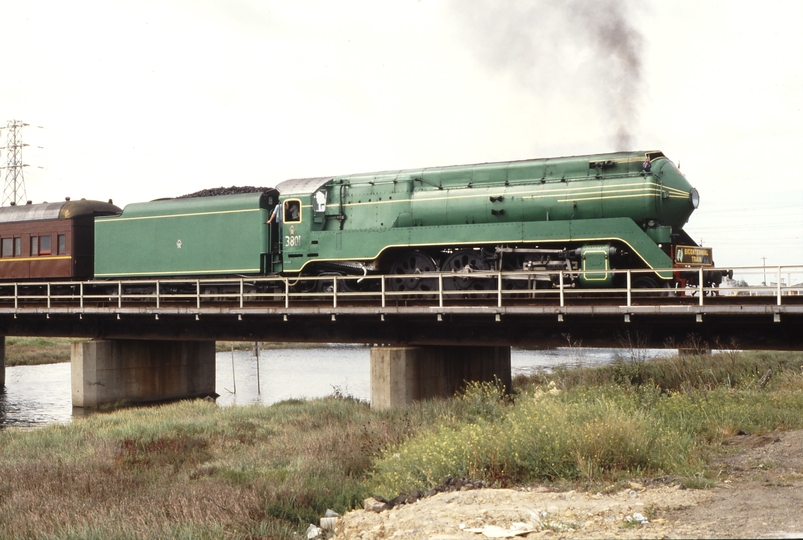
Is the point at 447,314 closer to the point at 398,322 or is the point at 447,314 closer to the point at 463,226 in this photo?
the point at 398,322

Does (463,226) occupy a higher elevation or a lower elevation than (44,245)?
lower

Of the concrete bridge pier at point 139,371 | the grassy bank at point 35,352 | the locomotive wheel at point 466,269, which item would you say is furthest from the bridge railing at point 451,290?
the grassy bank at point 35,352

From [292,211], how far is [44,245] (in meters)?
13.4

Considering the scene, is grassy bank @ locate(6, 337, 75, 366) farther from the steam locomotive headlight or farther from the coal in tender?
the steam locomotive headlight

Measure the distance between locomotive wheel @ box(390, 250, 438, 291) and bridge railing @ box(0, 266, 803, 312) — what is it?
0.11ft

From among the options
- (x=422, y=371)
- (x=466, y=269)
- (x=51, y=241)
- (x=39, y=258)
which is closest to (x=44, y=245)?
(x=51, y=241)

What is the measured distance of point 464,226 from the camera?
22.0 m

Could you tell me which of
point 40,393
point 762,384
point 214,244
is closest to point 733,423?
point 762,384

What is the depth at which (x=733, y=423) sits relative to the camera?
13766 millimetres

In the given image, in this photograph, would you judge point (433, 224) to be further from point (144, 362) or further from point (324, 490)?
point (144, 362)

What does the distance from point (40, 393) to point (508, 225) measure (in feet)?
85.0

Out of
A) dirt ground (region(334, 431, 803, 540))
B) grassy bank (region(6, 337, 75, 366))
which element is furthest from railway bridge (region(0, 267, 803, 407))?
grassy bank (region(6, 337, 75, 366))

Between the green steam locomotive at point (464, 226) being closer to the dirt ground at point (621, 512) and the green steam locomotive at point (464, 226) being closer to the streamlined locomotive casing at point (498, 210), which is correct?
the streamlined locomotive casing at point (498, 210)

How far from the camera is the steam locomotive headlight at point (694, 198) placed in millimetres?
20766
